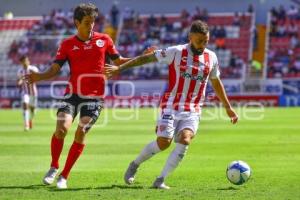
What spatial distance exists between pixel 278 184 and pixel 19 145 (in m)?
8.68

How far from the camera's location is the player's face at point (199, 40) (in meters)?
9.14

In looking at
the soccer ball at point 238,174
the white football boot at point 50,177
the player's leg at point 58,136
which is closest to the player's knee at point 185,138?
the soccer ball at point 238,174

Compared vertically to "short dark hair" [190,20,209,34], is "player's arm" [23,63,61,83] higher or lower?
lower

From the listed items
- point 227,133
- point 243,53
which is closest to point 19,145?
point 227,133

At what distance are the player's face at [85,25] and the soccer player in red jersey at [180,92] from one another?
0.75m

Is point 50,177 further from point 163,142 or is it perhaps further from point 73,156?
point 163,142

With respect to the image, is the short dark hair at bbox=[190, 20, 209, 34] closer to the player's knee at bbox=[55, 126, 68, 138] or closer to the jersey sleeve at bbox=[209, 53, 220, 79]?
the jersey sleeve at bbox=[209, 53, 220, 79]

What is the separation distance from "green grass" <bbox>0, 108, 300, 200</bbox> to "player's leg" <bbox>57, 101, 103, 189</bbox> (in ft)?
0.93

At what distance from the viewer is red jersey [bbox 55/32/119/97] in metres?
9.75

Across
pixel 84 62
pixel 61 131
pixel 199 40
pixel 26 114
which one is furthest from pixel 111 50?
pixel 26 114

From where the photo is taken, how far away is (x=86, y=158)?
1388cm

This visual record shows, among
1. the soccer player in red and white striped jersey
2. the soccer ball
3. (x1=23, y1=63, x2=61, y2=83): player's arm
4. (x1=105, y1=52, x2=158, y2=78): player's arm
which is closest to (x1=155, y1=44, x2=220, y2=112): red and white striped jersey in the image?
(x1=105, y1=52, x2=158, y2=78): player's arm

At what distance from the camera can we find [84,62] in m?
9.76

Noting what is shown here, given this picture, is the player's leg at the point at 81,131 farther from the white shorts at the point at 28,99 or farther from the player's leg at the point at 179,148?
the white shorts at the point at 28,99
